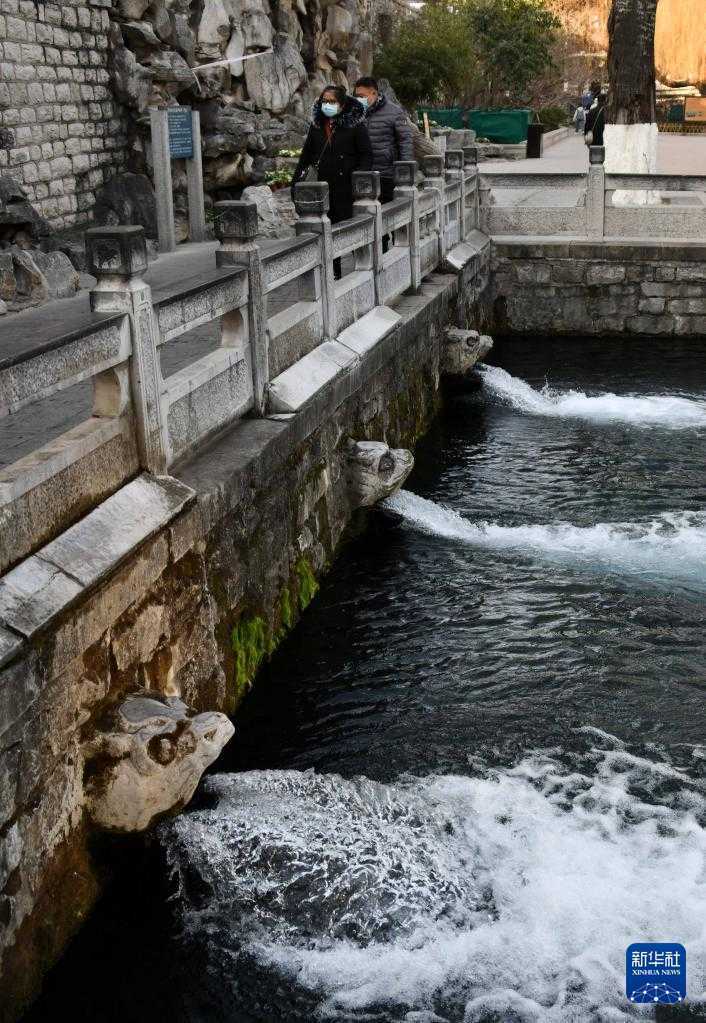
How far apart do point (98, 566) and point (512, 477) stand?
6.69 meters

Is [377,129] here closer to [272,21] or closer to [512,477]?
[512,477]

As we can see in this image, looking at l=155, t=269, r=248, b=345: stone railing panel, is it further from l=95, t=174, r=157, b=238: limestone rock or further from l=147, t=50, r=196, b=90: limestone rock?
l=147, t=50, r=196, b=90: limestone rock

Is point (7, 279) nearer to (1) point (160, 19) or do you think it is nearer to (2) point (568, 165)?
(1) point (160, 19)

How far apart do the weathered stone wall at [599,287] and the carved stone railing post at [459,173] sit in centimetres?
173

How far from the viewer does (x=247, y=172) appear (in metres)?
18.2

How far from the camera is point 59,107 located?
14.1 m

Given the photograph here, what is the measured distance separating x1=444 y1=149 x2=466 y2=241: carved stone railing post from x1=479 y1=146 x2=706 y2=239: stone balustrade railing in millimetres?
1875

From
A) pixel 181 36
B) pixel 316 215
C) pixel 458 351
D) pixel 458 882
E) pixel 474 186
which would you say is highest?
pixel 181 36

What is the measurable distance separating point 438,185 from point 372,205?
11.6 ft

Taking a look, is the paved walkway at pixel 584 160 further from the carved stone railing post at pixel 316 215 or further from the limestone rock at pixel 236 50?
the carved stone railing post at pixel 316 215

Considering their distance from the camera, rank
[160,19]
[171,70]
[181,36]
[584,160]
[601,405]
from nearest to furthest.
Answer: [601,405] → [171,70] → [160,19] → [181,36] → [584,160]

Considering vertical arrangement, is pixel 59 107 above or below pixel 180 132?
above

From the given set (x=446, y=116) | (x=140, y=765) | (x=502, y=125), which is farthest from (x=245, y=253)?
(x=502, y=125)

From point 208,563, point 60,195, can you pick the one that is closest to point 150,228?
point 60,195
